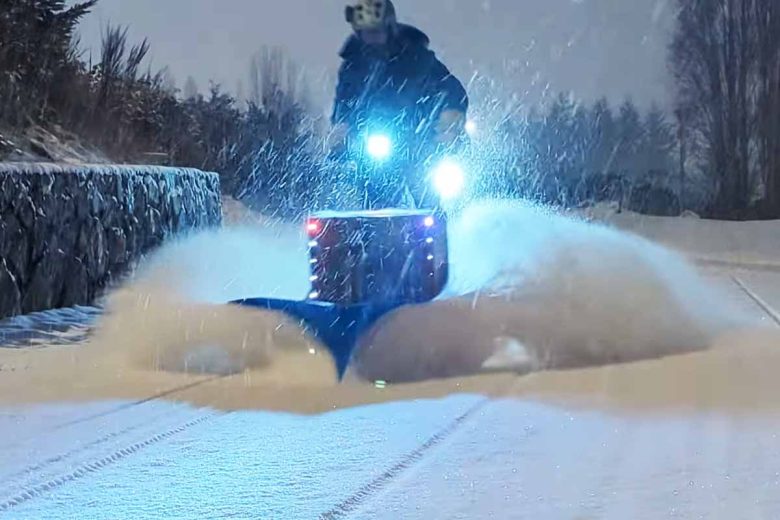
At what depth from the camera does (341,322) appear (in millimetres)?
6441

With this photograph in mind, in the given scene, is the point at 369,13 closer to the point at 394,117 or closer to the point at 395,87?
the point at 395,87

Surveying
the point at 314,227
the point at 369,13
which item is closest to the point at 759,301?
the point at 369,13

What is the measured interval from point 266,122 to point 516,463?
24505mm

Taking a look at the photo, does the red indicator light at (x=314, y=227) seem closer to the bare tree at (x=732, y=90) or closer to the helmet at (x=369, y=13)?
the helmet at (x=369, y=13)

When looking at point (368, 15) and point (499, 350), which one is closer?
point (499, 350)

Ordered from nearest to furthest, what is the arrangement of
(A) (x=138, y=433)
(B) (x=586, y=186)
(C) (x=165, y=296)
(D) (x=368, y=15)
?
(A) (x=138, y=433)
(D) (x=368, y=15)
(C) (x=165, y=296)
(B) (x=586, y=186)

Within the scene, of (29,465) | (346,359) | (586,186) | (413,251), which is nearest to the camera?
(29,465)

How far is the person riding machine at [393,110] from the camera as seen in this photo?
26.9 ft

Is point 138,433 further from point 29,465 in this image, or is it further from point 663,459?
point 663,459

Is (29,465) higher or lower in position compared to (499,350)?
lower

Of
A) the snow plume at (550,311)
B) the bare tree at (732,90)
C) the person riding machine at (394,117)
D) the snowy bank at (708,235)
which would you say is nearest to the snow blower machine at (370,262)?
the snow plume at (550,311)

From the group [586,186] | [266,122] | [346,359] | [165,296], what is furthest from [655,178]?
[346,359]

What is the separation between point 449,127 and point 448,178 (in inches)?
17.2

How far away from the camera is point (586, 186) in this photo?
1221 inches
